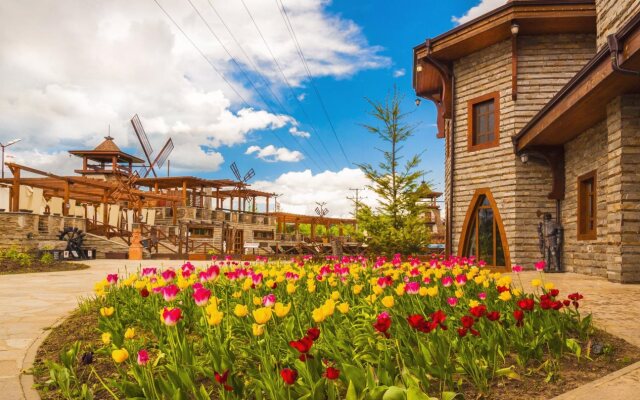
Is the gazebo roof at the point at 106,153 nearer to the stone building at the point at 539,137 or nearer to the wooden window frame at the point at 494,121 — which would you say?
the stone building at the point at 539,137

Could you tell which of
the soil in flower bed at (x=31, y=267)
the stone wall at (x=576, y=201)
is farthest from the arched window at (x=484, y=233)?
the soil in flower bed at (x=31, y=267)

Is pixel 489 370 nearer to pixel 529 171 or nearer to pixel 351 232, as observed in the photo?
pixel 529 171

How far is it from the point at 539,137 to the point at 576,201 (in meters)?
1.60

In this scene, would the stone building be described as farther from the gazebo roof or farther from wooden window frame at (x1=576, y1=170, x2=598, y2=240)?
the gazebo roof

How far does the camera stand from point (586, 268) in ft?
31.1

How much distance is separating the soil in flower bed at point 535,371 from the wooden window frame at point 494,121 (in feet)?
28.5

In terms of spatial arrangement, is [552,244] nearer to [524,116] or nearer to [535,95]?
[524,116]

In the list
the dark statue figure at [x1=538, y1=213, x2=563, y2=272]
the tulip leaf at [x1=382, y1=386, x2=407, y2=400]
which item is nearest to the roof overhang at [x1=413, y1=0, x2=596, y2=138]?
the dark statue figure at [x1=538, y1=213, x2=563, y2=272]

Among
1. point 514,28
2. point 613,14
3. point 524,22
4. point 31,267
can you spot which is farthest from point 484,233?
point 31,267

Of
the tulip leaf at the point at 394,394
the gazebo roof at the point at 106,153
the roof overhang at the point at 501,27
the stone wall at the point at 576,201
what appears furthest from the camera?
the gazebo roof at the point at 106,153

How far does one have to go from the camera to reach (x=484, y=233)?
12188mm

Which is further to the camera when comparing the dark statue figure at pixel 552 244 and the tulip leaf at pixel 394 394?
the dark statue figure at pixel 552 244

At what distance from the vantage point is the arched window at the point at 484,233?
1167 centimetres

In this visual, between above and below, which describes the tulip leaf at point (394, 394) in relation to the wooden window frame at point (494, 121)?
below
